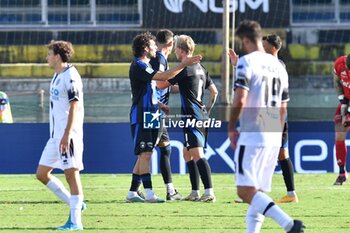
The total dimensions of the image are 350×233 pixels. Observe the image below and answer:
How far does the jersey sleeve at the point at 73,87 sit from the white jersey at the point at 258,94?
1963mm

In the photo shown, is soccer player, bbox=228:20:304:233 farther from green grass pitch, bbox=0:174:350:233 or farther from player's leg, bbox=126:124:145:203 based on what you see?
player's leg, bbox=126:124:145:203

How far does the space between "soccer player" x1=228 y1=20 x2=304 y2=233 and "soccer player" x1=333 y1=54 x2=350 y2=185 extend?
671 cm

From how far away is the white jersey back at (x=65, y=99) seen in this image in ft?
32.0

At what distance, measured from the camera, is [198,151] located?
41.5 ft

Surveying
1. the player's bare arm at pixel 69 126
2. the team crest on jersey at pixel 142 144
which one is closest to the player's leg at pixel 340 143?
the team crest on jersey at pixel 142 144

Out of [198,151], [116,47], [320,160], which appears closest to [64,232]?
[198,151]

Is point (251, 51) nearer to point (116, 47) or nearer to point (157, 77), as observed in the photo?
point (157, 77)

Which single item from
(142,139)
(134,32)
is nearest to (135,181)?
(142,139)

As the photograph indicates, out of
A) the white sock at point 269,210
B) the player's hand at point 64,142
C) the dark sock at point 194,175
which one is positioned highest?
the player's hand at point 64,142

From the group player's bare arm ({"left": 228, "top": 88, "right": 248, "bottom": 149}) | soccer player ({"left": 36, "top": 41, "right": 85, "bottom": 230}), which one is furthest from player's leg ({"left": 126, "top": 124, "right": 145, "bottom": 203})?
player's bare arm ({"left": 228, "top": 88, "right": 248, "bottom": 149})

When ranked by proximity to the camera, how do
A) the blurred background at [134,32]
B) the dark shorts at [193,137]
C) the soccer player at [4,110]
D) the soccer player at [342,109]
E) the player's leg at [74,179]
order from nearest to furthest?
the player's leg at [74,179], the dark shorts at [193,137], the soccer player at [342,109], the soccer player at [4,110], the blurred background at [134,32]

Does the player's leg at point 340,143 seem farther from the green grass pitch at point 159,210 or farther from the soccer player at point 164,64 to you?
the soccer player at point 164,64

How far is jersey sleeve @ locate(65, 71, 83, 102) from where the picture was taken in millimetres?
9703

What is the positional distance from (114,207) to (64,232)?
8.45 feet
